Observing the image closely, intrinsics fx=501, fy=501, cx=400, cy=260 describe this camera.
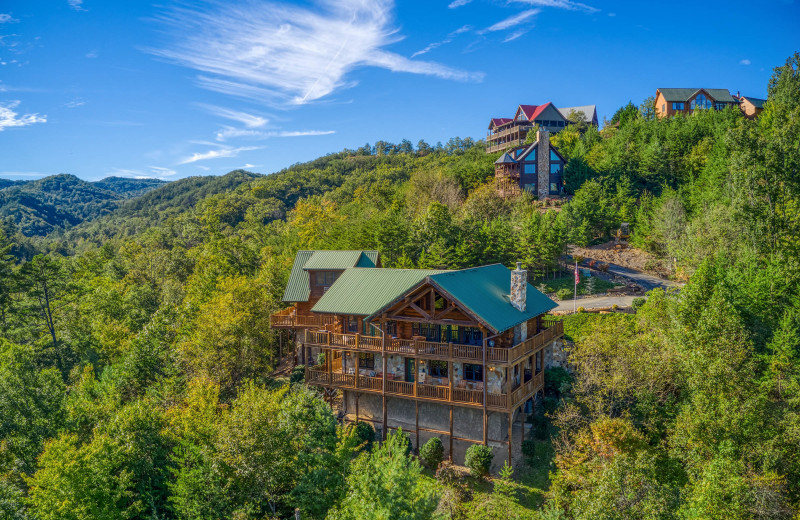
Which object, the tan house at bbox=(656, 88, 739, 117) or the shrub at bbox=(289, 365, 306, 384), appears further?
the tan house at bbox=(656, 88, 739, 117)

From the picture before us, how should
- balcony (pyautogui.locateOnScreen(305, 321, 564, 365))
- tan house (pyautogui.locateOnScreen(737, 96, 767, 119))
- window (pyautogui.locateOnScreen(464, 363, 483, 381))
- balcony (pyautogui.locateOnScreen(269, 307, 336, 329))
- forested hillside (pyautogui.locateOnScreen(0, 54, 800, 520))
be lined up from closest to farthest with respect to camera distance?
forested hillside (pyautogui.locateOnScreen(0, 54, 800, 520)) → balcony (pyautogui.locateOnScreen(305, 321, 564, 365)) → window (pyautogui.locateOnScreen(464, 363, 483, 381)) → balcony (pyautogui.locateOnScreen(269, 307, 336, 329)) → tan house (pyautogui.locateOnScreen(737, 96, 767, 119))

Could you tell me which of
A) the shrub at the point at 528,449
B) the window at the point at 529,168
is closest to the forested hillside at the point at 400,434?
the shrub at the point at 528,449

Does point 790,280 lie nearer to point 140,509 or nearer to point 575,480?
point 575,480

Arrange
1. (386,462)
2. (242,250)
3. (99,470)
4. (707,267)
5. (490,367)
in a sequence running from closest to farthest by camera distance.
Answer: (386,462), (99,470), (490,367), (707,267), (242,250)

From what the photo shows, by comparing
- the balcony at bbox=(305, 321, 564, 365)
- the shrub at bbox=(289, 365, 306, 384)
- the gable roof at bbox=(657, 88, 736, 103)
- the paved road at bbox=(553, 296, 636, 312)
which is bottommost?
the shrub at bbox=(289, 365, 306, 384)

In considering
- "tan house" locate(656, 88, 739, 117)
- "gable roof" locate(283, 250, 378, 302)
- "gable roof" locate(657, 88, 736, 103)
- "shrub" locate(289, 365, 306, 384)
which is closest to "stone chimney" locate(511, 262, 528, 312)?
"gable roof" locate(283, 250, 378, 302)

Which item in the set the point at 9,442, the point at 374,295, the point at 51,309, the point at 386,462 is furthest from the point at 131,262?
the point at 386,462

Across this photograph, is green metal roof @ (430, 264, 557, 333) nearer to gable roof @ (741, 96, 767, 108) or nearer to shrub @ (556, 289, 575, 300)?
shrub @ (556, 289, 575, 300)
